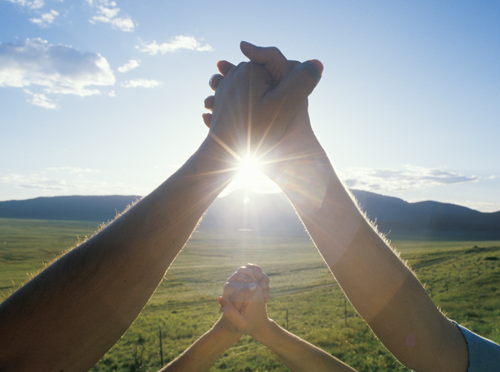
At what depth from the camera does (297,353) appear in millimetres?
2377

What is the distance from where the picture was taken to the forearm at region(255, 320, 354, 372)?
7.68 ft

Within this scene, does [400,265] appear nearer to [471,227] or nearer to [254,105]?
[254,105]

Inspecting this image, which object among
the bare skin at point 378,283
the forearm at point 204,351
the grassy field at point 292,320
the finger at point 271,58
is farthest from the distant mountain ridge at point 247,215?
the bare skin at point 378,283

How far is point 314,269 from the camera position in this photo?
140 ft

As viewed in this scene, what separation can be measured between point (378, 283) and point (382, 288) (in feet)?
0.08

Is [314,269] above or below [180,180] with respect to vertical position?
below

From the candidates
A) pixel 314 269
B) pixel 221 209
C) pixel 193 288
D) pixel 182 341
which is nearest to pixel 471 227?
pixel 221 209

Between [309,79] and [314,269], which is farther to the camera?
[314,269]

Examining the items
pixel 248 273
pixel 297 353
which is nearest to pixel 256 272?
pixel 248 273

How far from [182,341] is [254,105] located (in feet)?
50.2

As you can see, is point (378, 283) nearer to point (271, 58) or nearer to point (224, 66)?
point (271, 58)

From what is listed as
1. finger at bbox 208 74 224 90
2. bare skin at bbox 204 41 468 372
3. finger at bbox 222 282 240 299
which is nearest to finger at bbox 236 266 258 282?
finger at bbox 222 282 240 299

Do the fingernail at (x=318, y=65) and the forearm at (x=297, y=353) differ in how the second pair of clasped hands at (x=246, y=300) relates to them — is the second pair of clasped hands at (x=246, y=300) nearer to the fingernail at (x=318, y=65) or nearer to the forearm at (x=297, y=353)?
the forearm at (x=297, y=353)

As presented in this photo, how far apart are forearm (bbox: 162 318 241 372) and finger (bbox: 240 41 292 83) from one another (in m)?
2.02
